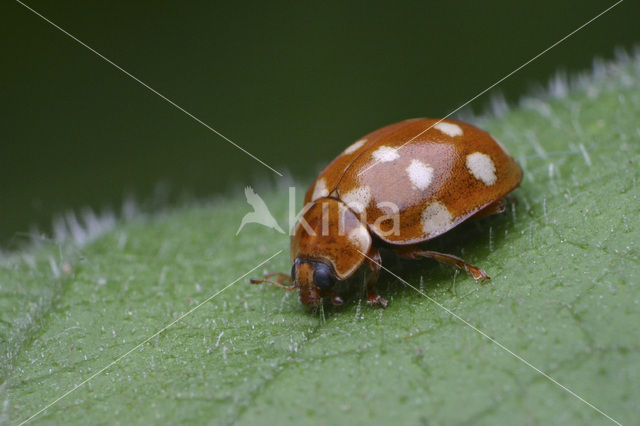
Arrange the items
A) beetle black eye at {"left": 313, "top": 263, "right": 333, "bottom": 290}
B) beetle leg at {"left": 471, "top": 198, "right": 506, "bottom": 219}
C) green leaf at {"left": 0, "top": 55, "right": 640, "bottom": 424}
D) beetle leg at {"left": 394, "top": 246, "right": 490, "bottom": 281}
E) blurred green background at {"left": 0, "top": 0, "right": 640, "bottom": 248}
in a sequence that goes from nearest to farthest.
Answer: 1. green leaf at {"left": 0, "top": 55, "right": 640, "bottom": 424}
2. beetle leg at {"left": 394, "top": 246, "right": 490, "bottom": 281}
3. beetle black eye at {"left": 313, "top": 263, "right": 333, "bottom": 290}
4. beetle leg at {"left": 471, "top": 198, "right": 506, "bottom": 219}
5. blurred green background at {"left": 0, "top": 0, "right": 640, "bottom": 248}

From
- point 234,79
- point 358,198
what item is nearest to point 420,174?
point 358,198

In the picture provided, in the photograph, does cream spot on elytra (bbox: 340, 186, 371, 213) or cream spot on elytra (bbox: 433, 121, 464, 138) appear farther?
cream spot on elytra (bbox: 433, 121, 464, 138)

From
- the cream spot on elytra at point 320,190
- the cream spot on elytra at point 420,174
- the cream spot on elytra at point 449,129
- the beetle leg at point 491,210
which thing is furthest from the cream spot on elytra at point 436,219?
the cream spot on elytra at point 320,190

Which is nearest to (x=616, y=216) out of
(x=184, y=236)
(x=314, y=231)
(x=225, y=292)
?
(x=314, y=231)

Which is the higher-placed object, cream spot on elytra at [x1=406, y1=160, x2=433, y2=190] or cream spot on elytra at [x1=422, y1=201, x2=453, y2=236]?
cream spot on elytra at [x1=406, y1=160, x2=433, y2=190]

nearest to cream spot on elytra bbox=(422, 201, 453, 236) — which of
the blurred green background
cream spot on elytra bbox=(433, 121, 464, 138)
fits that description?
cream spot on elytra bbox=(433, 121, 464, 138)

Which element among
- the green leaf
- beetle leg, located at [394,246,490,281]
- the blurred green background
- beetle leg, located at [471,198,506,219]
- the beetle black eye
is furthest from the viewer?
the blurred green background

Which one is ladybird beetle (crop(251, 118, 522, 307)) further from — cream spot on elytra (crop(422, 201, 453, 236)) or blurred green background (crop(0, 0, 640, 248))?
blurred green background (crop(0, 0, 640, 248))
